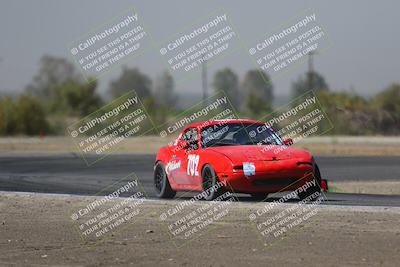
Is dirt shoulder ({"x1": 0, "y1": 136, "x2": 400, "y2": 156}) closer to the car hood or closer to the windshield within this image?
the windshield

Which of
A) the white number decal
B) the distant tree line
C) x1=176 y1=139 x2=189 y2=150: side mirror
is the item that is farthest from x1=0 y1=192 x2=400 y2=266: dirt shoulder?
the distant tree line

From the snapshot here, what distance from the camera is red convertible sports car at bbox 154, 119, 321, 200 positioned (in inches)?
563

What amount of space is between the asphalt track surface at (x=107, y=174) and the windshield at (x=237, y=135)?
99 cm

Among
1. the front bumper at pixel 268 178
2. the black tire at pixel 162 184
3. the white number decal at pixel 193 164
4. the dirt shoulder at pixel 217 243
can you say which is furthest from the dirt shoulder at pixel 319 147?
the dirt shoulder at pixel 217 243

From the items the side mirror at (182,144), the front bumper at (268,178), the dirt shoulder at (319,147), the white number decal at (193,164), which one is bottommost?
the dirt shoulder at (319,147)

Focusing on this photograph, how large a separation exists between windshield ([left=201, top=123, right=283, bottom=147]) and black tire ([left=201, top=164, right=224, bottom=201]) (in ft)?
2.58

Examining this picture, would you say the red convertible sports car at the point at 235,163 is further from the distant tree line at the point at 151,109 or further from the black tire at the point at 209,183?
the distant tree line at the point at 151,109

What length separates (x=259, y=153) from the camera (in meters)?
14.7

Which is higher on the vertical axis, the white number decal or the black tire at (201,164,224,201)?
the white number decal

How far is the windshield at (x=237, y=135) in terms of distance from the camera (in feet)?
51.0

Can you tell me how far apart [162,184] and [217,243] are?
6224 mm

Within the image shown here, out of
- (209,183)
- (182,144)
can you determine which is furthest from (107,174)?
(209,183)

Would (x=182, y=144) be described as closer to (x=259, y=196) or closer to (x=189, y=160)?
(x=189, y=160)

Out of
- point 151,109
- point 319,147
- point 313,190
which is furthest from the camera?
point 151,109
